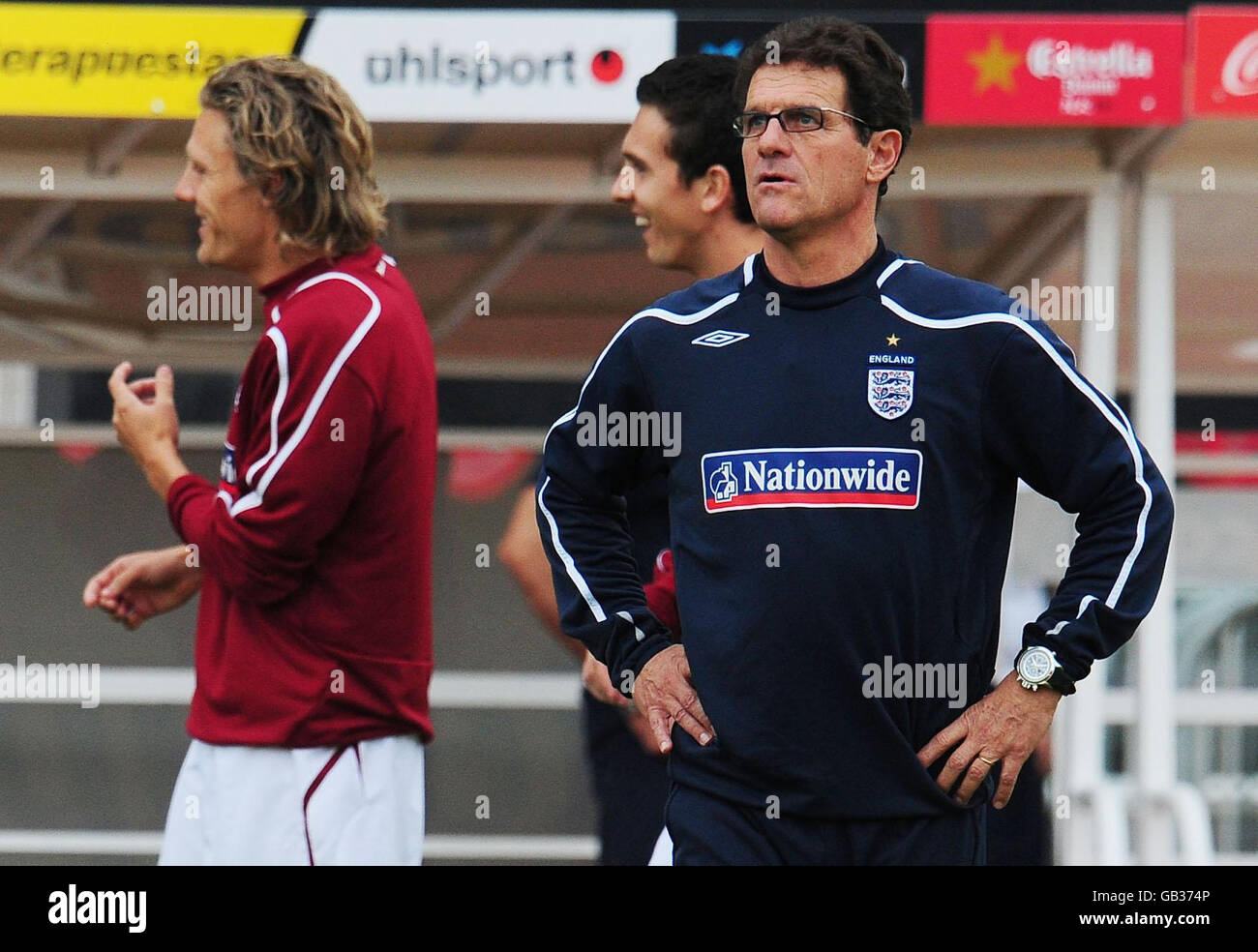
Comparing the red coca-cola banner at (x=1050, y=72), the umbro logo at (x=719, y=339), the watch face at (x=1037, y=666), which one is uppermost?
the red coca-cola banner at (x=1050, y=72)

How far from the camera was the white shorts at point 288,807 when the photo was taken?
2869 millimetres

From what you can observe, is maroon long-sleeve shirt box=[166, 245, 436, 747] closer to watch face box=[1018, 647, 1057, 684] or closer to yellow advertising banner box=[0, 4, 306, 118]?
watch face box=[1018, 647, 1057, 684]

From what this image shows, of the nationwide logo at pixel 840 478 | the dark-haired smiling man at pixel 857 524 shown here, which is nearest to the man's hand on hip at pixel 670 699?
the dark-haired smiling man at pixel 857 524

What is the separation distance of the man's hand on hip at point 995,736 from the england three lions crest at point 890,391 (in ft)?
1.33

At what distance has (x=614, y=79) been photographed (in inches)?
172

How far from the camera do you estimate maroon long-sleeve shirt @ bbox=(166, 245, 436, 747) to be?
282cm

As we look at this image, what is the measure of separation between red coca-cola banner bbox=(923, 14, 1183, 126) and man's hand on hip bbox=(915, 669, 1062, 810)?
2.24 meters

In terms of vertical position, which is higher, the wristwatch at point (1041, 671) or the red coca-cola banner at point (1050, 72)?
the red coca-cola banner at point (1050, 72)

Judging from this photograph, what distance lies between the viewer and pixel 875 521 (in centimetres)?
244

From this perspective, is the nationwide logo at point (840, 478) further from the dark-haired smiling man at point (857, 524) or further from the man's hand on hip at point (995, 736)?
the man's hand on hip at point (995, 736)

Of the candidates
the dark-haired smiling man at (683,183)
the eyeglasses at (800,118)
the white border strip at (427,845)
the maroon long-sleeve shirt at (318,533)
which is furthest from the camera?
the white border strip at (427,845)
